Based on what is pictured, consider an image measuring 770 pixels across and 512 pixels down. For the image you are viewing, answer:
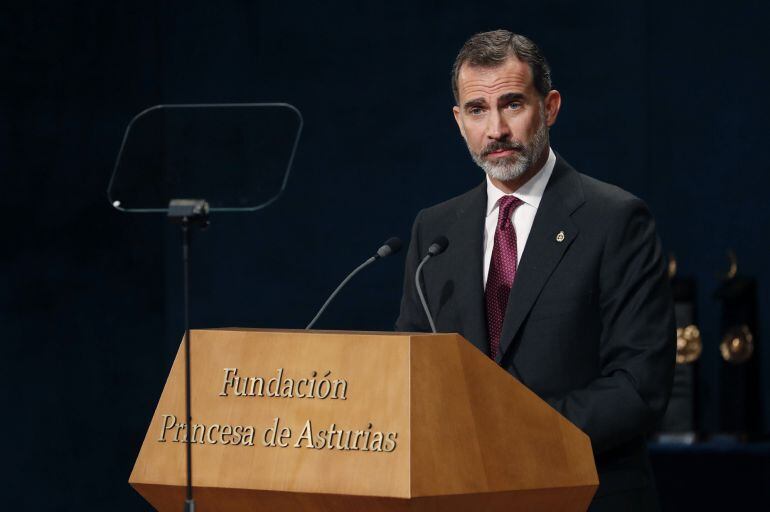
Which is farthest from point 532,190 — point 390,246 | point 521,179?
point 390,246

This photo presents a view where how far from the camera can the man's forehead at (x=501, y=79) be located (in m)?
2.65

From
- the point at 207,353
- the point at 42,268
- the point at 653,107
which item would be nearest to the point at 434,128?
the point at 653,107

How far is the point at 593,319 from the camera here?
2.54 meters

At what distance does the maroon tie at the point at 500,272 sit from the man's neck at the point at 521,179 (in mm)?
32

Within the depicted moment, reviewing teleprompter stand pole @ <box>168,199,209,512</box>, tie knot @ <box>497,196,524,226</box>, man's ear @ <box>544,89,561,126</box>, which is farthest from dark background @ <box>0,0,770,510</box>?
teleprompter stand pole @ <box>168,199,209,512</box>

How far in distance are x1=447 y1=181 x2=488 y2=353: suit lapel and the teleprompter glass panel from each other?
420 mm

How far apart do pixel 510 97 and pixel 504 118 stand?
0.14 ft

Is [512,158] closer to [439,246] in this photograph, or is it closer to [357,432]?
[439,246]

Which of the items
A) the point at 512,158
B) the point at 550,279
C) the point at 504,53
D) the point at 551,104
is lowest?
the point at 550,279

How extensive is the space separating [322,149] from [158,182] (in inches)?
102

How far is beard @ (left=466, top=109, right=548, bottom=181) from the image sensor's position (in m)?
2.65

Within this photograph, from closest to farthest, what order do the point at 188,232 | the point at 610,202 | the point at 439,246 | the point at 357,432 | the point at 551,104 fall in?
the point at 357,432, the point at 188,232, the point at 439,246, the point at 610,202, the point at 551,104

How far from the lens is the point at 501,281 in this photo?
262 cm

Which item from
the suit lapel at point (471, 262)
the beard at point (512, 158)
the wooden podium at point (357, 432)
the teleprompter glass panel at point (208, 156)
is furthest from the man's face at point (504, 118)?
the wooden podium at point (357, 432)
